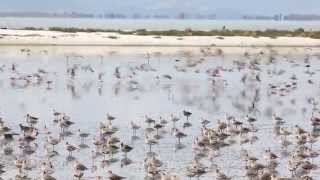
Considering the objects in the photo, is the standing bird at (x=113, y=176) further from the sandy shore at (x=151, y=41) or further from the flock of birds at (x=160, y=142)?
the sandy shore at (x=151, y=41)

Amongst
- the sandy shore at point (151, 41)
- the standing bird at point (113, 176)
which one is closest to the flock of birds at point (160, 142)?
the standing bird at point (113, 176)

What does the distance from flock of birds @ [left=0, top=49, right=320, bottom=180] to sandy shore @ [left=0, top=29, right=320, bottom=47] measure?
35082mm

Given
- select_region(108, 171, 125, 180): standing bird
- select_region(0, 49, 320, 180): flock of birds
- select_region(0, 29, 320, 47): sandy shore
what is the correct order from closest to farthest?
select_region(108, 171, 125, 180): standing bird → select_region(0, 49, 320, 180): flock of birds → select_region(0, 29, 320, 47): sandy shore

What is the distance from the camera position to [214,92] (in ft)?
93.7

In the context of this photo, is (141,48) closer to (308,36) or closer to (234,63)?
(234,63)

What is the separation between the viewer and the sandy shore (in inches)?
2298

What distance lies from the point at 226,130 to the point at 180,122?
2143 mm

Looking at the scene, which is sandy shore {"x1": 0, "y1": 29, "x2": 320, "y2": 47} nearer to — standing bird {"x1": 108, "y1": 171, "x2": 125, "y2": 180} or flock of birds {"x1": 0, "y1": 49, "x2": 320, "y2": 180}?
flock of birds {"x1": 0, "y1": 49, "x2": 320, "y2": 180}

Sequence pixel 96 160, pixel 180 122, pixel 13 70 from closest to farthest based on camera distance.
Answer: pixel 96 160
pixel 180 122
pixel 13 70

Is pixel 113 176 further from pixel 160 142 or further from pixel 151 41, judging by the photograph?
pixel 151 41

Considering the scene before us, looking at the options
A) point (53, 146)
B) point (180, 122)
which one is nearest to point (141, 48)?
point (180, 122)

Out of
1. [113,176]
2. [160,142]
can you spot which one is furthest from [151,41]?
[113,176]

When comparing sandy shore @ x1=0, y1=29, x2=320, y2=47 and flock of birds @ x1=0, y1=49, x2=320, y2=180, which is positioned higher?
flock of birds @ x1=0, y1=49, x2=320, y2=180

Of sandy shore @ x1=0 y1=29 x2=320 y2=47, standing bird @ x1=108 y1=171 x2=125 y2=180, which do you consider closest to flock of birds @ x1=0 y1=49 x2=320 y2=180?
standing bird @ x1=108 y1=171 x2=125 y2=180
